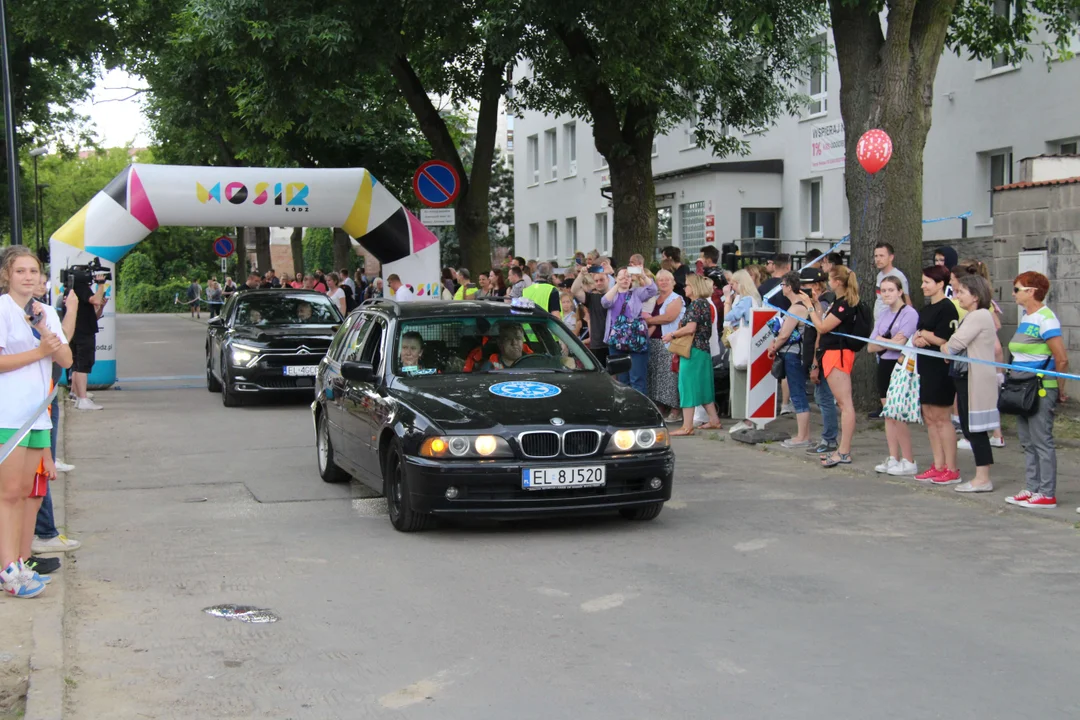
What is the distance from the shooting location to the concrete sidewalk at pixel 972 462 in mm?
9188

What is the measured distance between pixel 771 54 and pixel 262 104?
388 inches

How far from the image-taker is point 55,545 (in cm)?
771

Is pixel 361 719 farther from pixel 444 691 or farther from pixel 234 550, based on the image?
pixel 234 550

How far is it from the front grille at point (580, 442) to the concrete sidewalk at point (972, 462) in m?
3.15

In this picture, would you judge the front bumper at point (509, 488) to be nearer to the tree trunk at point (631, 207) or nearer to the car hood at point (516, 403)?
the car hood at point (516, 403)

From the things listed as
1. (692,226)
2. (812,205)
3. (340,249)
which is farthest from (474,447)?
(692,226)

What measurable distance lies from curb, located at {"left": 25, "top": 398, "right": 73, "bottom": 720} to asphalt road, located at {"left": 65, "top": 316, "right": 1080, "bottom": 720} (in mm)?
85

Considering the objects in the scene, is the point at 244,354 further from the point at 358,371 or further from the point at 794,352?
the point at 358,371

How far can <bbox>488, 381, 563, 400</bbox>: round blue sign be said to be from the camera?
831 centimetres

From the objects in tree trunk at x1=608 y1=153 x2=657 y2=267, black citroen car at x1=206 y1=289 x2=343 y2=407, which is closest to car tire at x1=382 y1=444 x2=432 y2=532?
black citroen car at x1=206 y1=289 x2=343 y2=407

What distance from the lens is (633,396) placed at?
28.2 feet

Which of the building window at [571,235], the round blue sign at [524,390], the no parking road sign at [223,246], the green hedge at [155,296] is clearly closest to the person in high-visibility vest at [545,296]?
the round blue sign at [524,390]

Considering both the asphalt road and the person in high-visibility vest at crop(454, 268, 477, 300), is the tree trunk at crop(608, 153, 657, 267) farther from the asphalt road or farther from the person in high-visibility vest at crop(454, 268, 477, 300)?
the asphalt road

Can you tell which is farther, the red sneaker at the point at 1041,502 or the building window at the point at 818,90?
the building window at the point at 818,90
